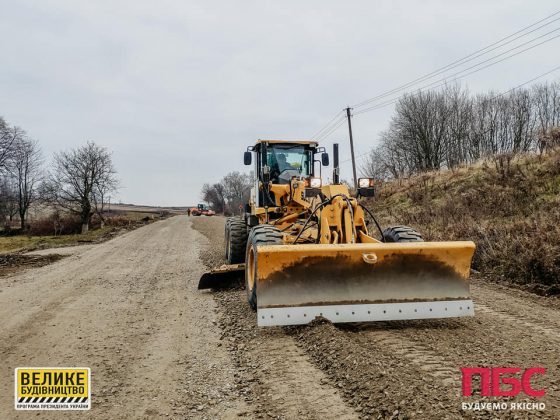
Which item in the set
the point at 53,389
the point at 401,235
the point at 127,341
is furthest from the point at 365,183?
the point at 53,389

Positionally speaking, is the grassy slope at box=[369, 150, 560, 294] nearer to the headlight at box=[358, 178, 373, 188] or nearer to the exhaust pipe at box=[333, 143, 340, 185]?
the headlight at box=[358, 178, 373, 188]

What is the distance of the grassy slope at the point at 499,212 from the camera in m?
7.16

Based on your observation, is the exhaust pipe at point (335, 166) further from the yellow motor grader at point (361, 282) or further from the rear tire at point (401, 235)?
the yellow motor grader at point (361, 282)

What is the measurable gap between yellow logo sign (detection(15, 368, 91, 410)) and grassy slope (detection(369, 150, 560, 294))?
20.1ft

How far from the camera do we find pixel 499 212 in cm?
1069

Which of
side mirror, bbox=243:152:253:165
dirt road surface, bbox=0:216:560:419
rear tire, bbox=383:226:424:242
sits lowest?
dirt road surface, bbox=0:216:560:419

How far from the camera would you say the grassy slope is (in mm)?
7164

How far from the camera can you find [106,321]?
5707 mm

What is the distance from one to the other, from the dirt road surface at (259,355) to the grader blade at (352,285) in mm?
185

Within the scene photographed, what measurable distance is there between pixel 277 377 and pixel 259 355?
1.86 ft

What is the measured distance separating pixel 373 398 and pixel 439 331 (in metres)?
1.88

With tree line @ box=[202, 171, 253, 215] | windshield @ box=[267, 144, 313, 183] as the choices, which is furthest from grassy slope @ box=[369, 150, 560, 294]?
tree line @ box=[202, 171, 253, 215]

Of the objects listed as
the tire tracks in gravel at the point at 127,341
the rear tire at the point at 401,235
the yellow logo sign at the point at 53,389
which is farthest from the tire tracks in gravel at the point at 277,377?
the rear tire at the point at 401,235

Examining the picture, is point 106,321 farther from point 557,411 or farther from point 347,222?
point 557,411
